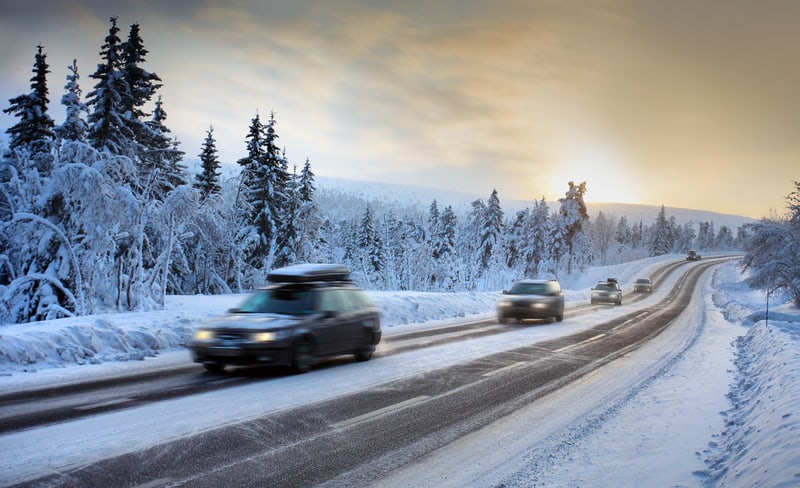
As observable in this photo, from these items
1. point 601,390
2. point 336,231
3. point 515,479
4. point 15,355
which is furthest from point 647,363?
point 336,231

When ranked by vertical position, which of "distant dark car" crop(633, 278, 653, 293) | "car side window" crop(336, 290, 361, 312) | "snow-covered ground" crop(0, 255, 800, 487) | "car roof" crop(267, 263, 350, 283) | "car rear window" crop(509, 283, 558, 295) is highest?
"car roof" crop(267, 263, 350, 283)

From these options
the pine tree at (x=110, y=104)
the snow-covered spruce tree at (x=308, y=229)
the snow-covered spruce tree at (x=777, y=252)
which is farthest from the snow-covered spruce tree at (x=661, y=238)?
the pine tree at (x=110, y=104)

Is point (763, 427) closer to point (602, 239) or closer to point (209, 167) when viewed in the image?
point (209, 167)

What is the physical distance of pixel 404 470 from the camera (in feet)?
16.5

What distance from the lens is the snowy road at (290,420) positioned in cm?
487

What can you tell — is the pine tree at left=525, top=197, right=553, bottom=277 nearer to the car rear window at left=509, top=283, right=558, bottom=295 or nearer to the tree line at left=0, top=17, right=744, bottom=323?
the tree line at left=0, top=17, right=744, bottom=323

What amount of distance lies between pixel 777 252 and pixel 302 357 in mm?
Answer: 37106

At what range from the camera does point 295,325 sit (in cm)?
971

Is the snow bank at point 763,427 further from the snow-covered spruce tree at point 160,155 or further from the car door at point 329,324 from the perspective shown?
the snow-covered spruce tree at point 160,155

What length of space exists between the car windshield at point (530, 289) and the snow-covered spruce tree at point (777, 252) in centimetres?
1966

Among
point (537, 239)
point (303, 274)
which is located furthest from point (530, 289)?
point (537, 239)

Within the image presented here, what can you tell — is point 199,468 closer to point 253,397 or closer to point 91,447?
point 91,447

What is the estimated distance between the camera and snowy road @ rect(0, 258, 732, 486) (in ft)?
16.0

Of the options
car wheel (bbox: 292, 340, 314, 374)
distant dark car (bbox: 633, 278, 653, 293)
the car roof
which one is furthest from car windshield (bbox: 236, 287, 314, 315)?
distant dark car (bbox: 633, 278, 653, 293)
